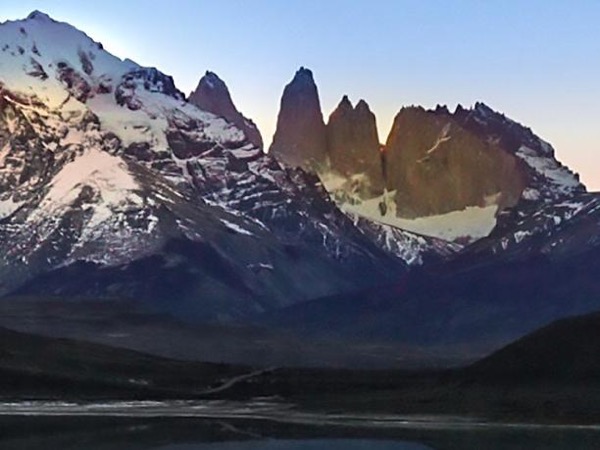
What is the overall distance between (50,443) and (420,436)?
37748 mm

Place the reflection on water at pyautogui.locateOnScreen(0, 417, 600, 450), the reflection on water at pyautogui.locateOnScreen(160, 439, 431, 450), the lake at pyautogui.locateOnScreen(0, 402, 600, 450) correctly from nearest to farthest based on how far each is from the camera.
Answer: the reflection on water at pyautogui.locateOnScreen(160, 439, 431, 450) < the reflection on water at pyautogui.locateOnScreen(0, 417, 600, 450) < the lake at pyautogui.locateOnScreen(0, 402, 600, 450)

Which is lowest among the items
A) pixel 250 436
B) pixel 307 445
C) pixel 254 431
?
pixel 307 445

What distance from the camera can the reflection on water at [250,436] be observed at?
131 meters

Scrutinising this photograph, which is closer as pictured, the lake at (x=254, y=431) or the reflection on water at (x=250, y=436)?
the reflection on water at (x=250, y=436)

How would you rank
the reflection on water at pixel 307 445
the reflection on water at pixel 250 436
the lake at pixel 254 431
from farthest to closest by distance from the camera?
the lake at pixel 254 431 → the reflection on water at pixel 250 436 → the reflection on water at pixel 307 445

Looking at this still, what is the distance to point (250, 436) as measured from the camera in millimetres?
145375

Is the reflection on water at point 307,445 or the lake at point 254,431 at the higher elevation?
the lake at point 254,431

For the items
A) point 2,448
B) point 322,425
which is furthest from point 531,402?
point 2,448

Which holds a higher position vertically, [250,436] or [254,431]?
[254,431]

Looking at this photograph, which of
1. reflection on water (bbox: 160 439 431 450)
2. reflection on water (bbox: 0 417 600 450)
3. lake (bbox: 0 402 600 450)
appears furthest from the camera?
lake (bbox: 0 402 600 450)

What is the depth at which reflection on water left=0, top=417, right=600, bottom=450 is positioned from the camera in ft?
429

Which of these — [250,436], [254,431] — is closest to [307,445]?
[250,436]

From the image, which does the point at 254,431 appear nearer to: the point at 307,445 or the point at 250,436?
Result: the point at 250,436

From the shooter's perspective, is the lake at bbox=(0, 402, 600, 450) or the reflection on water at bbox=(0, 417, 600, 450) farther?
the lake at bbox=(0, 402, 600, 450)
